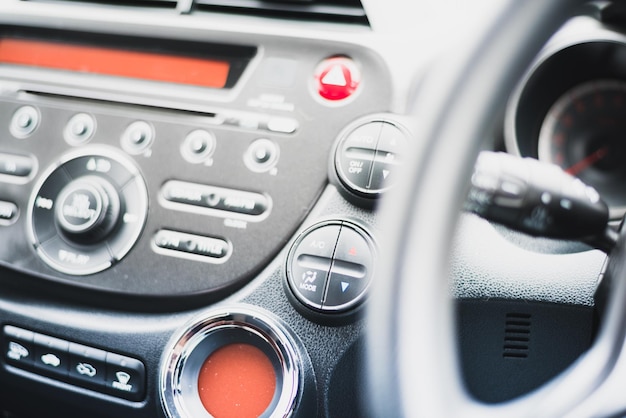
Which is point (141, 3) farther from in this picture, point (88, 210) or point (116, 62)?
point (88, 210)

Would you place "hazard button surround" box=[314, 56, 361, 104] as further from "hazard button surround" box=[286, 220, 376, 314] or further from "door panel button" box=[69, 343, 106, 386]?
"door panel button" box=[69, 343, 106, 386]

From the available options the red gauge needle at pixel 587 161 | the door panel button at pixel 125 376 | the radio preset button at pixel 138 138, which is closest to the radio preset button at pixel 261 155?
the radio preset button at pixel 138 138

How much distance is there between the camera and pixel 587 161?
97cm

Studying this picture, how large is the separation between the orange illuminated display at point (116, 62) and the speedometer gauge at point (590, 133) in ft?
1.37

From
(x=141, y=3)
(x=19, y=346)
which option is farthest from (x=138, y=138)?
(x=19, y=346)

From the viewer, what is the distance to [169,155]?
93 cm

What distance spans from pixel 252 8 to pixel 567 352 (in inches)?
21.4

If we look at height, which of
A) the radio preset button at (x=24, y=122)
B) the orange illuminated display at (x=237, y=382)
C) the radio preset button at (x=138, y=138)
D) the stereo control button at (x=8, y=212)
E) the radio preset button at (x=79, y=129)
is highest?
the radio preset button at (x=24, y=122)

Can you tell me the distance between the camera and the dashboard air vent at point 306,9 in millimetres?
910

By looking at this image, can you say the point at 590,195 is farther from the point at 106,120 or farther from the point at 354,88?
the point at 106,120

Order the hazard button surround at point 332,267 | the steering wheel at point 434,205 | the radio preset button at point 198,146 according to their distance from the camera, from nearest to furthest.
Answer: the steering wheel at point 434,205 → the hazard button surround at point 332,267 → the radio preset button at point 198,146

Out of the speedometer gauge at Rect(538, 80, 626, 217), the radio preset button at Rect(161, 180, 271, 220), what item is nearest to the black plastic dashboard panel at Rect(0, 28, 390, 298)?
the radio preset button at Rect(161, 180, 271, 220)

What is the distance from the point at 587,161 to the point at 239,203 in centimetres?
44

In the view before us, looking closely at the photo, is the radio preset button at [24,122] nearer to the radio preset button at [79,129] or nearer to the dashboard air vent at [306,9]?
the radio preset button at [79,129]
